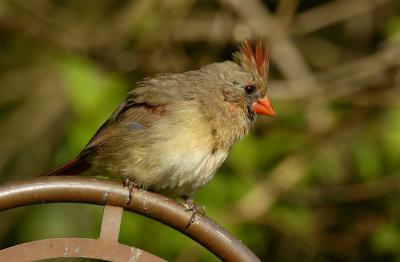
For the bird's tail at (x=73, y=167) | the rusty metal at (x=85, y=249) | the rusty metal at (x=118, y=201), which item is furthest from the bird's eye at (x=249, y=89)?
the rusty metal at (x=85, y=249)

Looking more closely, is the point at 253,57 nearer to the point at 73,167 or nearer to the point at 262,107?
the point at 262,107

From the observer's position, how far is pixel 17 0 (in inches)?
210

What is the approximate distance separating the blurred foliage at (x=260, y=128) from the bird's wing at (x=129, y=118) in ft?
2.23

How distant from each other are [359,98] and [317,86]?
259 millimetres

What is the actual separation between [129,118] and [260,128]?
60.5 inches

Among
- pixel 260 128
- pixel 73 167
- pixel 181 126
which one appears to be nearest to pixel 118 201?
pixel 181 126

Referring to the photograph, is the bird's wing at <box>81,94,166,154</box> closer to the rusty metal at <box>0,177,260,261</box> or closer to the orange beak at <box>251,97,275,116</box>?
the orange beak at <box>251,97,275,116</box>

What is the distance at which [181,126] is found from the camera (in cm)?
344

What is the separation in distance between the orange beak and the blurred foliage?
2.89 ft

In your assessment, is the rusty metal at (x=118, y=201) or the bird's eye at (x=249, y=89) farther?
the bird's eye at (x=249, y=89)

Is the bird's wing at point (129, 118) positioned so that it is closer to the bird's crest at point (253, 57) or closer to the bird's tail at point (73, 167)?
the bird's tail at point (73, 167)

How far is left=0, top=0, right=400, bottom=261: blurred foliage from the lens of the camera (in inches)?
191

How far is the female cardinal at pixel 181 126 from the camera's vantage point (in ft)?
11.1

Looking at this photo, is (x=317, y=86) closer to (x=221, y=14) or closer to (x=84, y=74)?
(x=221, y=14)
